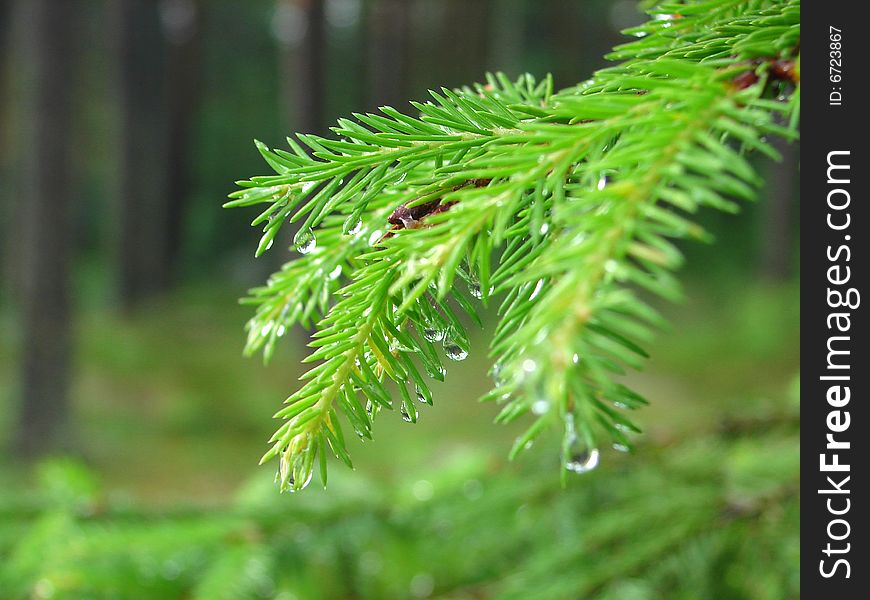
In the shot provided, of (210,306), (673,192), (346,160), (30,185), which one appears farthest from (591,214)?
(210,306)

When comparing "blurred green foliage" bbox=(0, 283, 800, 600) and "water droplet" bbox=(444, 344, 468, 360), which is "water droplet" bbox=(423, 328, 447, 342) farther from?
"blurred green foliage" bbox=(0, 283, 800, 600)

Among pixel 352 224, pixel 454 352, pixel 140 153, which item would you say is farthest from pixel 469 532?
pixel 140 153

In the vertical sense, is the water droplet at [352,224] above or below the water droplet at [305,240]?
above

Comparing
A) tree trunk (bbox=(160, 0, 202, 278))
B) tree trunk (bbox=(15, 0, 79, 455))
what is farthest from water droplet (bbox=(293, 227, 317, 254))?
tree trunk (bbox=(160, 0, 202, 278))

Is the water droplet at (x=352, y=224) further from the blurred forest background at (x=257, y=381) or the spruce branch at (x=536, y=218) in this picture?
the blurred forest background at (x=257, y=381)

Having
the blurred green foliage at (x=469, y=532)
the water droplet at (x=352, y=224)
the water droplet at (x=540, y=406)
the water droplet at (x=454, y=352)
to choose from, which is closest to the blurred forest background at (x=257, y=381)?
the blurred green foliage at (x=469, y=532)

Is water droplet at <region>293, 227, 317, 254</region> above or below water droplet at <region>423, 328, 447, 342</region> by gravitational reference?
above
